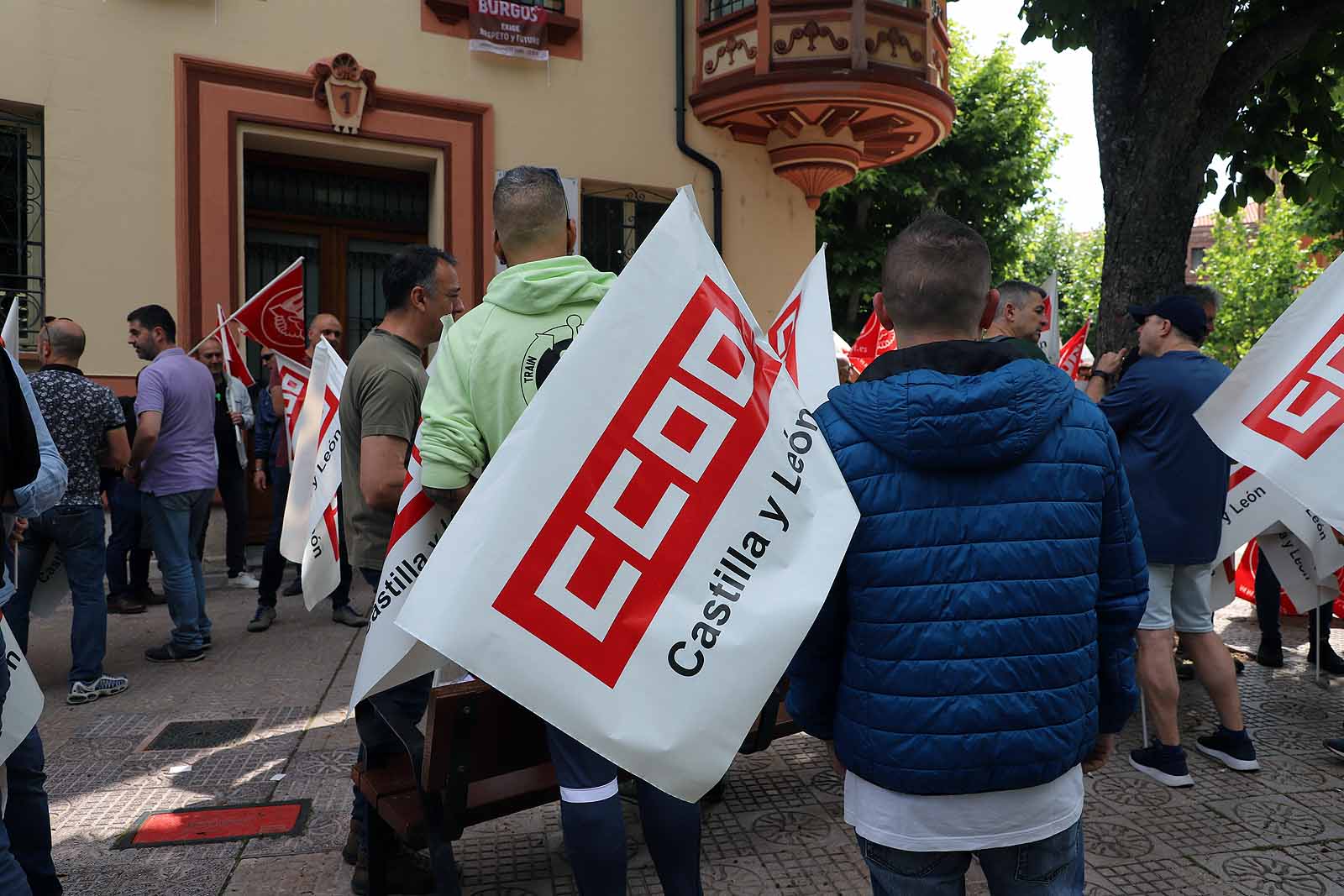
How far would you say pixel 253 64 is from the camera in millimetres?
9266

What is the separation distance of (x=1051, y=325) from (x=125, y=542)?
6.71 m

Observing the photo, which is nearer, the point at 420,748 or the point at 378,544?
the point at 420,748

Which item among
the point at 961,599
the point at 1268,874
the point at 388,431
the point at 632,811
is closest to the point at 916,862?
the point at 961,599

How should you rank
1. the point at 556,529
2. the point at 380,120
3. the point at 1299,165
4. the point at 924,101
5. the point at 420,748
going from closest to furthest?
the point at 556,529, the point at 420,748, the point at 1299,165, the point at 380,120, the point at 924,101

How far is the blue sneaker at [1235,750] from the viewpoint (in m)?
4.26

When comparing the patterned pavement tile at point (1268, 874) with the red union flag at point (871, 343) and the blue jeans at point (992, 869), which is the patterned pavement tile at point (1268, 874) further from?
the red union flag at point (871, 343)

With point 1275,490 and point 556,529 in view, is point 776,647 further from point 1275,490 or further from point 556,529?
point 1275,490

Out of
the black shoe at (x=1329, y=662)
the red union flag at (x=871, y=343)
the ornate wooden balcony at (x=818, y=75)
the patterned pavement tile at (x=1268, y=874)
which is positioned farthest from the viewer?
the ornate wooden balcony at (x=818, y=75)

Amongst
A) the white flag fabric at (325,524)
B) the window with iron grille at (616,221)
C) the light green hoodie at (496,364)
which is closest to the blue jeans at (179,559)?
the white flag fabric at (325,524)

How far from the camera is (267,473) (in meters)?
8.32

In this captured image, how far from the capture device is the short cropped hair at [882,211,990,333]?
1883 millimetres

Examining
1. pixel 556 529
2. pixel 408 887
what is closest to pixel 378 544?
pixel 408 887

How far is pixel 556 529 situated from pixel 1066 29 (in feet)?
23.0

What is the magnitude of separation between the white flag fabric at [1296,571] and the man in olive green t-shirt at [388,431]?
462 cm
